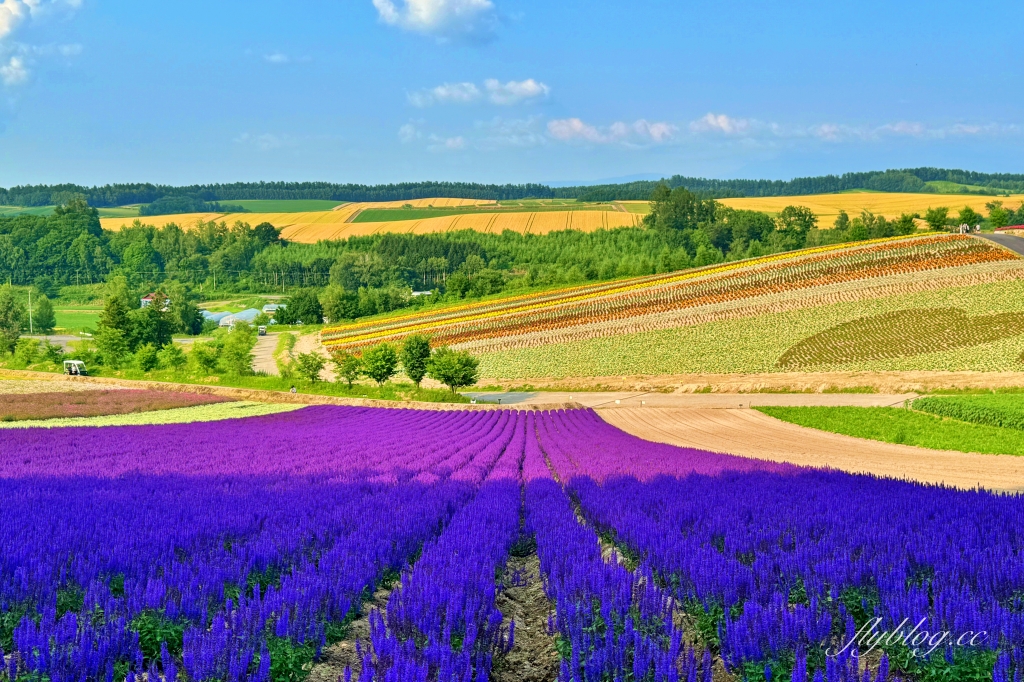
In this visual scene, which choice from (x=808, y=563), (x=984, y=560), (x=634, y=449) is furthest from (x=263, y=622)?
(x=634, y=449)

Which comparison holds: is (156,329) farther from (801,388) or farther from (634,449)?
(634,449)

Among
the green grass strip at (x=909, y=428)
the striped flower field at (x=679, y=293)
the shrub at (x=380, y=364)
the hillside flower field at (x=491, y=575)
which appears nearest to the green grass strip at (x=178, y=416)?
the shrub at (x=380, y=364)

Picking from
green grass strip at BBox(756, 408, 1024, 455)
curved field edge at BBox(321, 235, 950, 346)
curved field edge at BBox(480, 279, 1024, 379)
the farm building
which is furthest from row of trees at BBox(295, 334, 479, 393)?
the farm building

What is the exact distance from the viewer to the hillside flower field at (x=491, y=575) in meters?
5.55

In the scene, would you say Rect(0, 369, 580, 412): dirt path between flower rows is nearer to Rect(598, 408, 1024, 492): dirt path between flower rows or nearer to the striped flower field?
Rect(598, 408, 1024, 492): dirt path between flower rows

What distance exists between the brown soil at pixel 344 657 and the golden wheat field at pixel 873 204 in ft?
490

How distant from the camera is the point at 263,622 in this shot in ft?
19.8

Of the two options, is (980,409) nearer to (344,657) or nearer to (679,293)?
(344,657)

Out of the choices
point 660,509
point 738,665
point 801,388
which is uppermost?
point 738,665

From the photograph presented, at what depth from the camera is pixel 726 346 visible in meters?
56.7

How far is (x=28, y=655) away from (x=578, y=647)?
3.61 m

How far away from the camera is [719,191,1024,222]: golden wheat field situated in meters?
146

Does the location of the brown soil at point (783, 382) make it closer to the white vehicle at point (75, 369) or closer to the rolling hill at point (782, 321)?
the rolling hill at point (782, 321)

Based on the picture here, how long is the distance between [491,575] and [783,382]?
1666 inches
